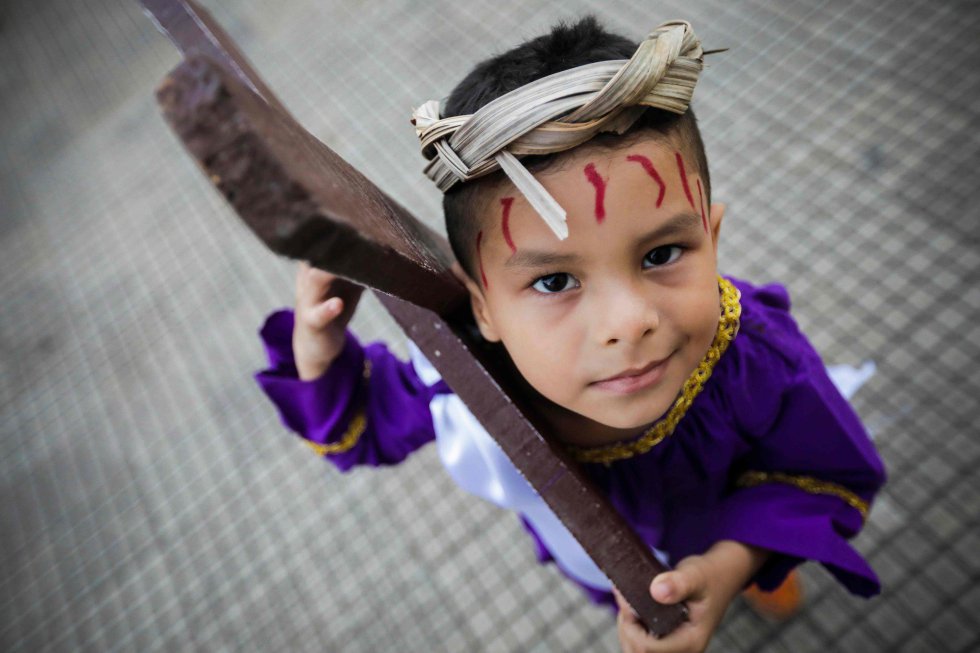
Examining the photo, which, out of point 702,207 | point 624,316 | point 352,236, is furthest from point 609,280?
point 352,236

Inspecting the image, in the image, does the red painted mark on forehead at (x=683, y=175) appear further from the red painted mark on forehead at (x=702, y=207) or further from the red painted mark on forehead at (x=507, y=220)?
the red painted mark on forehead at (x=507, y=220)

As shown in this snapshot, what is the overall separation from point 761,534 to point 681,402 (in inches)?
7.0

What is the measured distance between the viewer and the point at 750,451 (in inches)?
30.4

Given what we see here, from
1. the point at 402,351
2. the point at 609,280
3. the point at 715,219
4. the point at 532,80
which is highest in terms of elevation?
the point at 532,80

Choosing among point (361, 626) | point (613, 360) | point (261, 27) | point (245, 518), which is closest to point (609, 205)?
point (613, 360)

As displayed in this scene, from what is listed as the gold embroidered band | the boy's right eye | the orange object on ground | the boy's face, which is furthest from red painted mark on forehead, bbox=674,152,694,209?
the orange object on ground

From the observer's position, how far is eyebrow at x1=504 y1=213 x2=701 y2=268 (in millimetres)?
501

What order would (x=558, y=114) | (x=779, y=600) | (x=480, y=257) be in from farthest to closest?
(x=779, y=600)
(x=480, y=257)
(x=558, y=114)

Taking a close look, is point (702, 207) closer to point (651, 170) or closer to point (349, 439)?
point (651, 170)

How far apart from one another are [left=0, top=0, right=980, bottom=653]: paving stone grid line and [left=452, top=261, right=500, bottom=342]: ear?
2.73 feet

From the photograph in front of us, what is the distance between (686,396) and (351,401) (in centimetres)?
43

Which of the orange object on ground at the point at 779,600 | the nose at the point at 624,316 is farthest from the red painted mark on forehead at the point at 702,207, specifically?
the orange object on ground at the point at 779,600

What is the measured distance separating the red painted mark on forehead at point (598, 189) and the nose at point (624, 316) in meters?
0.06

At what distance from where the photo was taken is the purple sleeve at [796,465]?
2.32 feet
